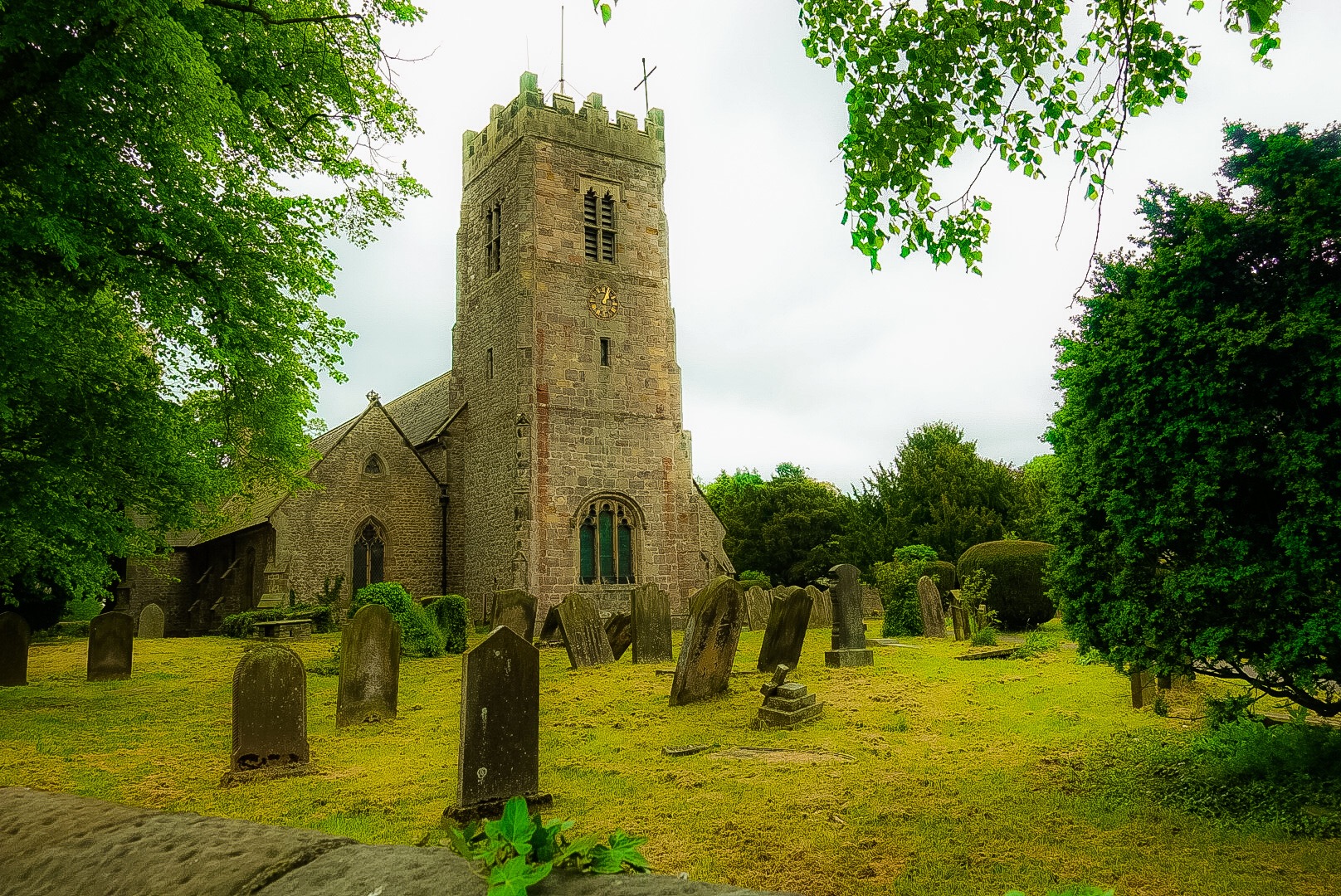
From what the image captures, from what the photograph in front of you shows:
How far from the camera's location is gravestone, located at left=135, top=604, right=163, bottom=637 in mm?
20828

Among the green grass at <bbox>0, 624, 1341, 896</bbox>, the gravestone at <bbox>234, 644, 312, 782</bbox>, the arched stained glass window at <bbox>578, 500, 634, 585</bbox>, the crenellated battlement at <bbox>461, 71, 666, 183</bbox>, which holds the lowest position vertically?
the green grass at <bbox>0, 624, 1341, 896</bbox>

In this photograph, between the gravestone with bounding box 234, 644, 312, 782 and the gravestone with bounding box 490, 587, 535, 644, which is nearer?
the gravestone with bounding box 234, 644, 312, 782

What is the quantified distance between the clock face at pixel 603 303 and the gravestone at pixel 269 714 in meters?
19.5

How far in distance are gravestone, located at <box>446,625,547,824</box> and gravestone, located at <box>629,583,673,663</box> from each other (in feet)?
26.5

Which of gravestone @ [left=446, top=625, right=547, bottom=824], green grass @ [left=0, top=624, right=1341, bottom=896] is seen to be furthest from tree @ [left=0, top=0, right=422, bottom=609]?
gravestone @ [left=446, top=625, right=547, bottom=824]

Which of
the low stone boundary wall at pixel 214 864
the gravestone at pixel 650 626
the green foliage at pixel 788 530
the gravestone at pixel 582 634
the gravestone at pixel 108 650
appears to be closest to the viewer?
the low stone boundary wall at pixel 214 864

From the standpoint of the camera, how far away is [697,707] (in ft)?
29.7

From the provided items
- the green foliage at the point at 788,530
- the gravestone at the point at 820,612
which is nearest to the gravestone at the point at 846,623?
the gravestone at the point at 820,612

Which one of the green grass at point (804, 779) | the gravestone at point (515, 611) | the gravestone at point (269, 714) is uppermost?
the gravestone at point (515, 611)

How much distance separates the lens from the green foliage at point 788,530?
121 feet

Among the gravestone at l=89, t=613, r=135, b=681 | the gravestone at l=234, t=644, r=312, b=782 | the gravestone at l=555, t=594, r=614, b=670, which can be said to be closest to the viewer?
the gravestone at l=234, t=644, r=312, b=782

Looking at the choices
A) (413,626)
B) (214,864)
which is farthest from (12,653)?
(214,864)

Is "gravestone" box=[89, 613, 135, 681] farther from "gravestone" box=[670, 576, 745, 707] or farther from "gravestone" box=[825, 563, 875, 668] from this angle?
"gravestone" box=[825, 563, 875, 668]

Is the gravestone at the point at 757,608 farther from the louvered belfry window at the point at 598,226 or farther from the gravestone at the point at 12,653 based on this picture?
the gravestone at the point at 12,653
